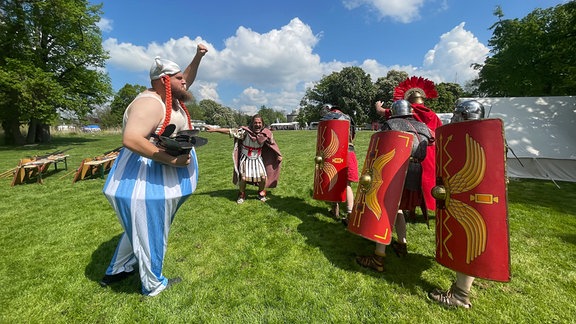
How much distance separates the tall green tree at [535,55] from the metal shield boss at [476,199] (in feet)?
46.7

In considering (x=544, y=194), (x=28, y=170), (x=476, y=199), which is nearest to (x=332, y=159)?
(x=476, y=199)

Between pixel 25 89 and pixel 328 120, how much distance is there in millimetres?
19007

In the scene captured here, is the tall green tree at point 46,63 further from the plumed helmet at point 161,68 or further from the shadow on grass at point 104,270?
the plumed helmet at point 161,68

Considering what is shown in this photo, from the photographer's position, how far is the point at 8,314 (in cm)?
228

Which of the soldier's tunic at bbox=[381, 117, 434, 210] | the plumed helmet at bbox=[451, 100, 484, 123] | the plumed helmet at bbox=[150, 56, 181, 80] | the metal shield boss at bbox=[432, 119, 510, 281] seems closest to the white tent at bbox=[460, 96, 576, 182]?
the soldier's tunic at bbox=[381, 117, 434, 210]

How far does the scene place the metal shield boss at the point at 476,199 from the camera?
1988mm

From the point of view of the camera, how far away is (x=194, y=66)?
2533 mm

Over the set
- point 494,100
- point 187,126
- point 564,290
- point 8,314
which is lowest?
point 8,314

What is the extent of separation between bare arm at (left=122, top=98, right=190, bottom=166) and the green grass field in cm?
139

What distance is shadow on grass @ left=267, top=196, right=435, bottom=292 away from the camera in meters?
2.77

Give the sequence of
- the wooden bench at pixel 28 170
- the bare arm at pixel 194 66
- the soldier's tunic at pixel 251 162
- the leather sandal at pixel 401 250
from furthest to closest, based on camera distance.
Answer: the wooden bench at pixel 28 170
the soldier's tunic at pixel 251 162
the leather sandal at pixel 401 250
the bare arm at pixel 194 66

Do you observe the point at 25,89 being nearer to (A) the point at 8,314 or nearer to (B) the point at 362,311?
(A) the point at 8,314

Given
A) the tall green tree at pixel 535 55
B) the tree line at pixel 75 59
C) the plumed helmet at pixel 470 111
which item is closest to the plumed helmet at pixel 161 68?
the plumed helmet at pixel 470 111

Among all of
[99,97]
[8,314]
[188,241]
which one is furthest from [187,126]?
[99,97]
